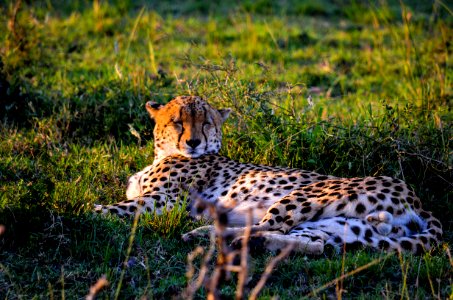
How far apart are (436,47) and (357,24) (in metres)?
1.94

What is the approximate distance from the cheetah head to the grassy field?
251mm

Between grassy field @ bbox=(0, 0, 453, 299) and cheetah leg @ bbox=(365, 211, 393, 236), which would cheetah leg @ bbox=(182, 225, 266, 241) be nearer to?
grassy field @ bbox=(0, 0, 453, 299)

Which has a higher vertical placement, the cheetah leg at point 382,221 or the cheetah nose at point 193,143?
the cheetah nose at point 193,143

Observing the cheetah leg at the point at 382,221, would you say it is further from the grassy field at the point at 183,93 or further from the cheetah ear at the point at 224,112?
the cheetah ear at the point at 224,112

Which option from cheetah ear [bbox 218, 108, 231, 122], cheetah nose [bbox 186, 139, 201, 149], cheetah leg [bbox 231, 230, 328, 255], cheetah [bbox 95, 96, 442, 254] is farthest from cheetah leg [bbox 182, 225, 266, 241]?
cheetah ear [bbox 218, 108, 231, 122]

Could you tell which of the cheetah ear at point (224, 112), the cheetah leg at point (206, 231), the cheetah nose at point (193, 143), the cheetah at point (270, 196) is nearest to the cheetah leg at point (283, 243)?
the cheetah at point (270, 196)

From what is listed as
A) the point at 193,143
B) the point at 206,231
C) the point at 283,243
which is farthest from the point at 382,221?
the point at 193,143

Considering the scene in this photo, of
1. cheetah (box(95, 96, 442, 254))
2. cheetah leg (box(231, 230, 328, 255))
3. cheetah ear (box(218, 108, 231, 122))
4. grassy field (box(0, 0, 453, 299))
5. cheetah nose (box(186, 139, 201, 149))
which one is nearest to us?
grassy field (box(0, 0, 453, 299))

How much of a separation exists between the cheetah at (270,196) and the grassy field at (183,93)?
14 centimetres

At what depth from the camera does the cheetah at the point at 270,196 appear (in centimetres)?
366

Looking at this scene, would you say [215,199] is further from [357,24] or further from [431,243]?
[357,24]

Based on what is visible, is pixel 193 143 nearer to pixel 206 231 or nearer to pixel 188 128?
pixel 188 128

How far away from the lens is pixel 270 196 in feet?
13.9

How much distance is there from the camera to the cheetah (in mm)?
3656
